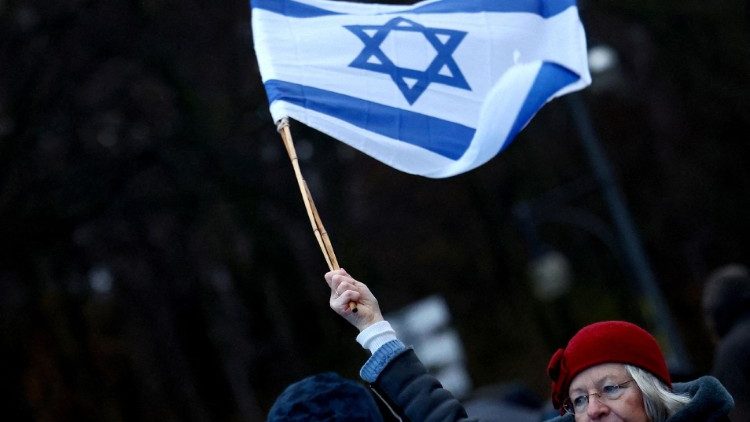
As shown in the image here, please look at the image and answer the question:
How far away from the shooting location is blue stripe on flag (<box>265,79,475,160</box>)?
417 centimetres

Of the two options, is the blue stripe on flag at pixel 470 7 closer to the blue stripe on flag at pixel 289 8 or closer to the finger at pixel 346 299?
the blue stripe on flag at pixel 289 8

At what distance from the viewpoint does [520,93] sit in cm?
396

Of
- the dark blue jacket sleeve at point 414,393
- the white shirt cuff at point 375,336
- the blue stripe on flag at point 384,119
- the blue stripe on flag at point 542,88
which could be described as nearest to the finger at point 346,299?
the white shirt cuff at point 375,336

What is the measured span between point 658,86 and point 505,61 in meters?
19.5

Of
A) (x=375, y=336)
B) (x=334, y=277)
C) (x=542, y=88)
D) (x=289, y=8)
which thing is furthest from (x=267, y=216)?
(x=375, y=336)

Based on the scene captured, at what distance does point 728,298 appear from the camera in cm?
495

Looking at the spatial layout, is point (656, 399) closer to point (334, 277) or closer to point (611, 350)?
point (611, 350)

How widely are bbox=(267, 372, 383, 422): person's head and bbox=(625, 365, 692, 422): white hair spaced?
64 cm

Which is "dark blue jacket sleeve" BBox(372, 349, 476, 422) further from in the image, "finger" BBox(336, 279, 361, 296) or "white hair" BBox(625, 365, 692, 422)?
"white hair" BBox(625, 365, 692, 422)

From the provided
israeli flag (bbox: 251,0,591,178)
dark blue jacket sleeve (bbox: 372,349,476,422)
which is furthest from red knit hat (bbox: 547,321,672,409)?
israeli flag (bbox: 251,0,591,178)

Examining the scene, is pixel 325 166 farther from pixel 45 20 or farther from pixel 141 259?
pixel 45 20

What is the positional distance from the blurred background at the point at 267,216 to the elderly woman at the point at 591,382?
1089cm

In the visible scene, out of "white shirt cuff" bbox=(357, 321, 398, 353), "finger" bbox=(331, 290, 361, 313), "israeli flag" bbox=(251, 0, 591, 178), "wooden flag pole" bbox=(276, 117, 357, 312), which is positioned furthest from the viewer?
"israeli flag" bbox=(251, 0, 591, 178)

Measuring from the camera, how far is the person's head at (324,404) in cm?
274
